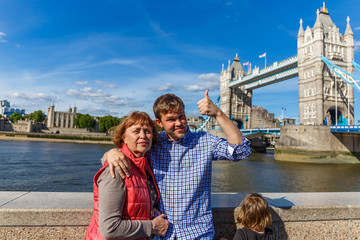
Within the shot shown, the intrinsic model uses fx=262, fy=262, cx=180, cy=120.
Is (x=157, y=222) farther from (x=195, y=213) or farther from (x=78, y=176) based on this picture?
(x=78, y=176)

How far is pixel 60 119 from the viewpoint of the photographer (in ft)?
217

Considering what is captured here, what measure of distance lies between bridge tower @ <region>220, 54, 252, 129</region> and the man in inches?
1538

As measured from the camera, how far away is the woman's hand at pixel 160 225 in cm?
125

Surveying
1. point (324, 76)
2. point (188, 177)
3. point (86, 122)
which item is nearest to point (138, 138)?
point (188, 177)

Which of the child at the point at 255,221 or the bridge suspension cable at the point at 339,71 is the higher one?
the bridge suspension cable at the point at 339,71

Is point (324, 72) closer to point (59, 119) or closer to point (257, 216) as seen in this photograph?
point (257, 216)

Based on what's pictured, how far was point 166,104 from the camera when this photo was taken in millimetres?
1454

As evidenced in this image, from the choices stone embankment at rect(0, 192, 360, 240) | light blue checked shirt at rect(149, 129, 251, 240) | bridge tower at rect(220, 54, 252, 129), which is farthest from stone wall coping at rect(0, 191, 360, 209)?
bridge tower at rect(220, 54, 252, 129)

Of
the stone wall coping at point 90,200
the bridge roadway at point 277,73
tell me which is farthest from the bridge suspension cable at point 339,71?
the stone wall coping at point 90,200

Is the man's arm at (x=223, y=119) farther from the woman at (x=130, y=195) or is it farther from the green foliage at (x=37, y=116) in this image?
the green foliage at (x=37, y=116)

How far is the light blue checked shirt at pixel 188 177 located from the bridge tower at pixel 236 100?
128ft

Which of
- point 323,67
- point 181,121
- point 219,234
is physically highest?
point 323,67

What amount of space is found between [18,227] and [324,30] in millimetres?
28660

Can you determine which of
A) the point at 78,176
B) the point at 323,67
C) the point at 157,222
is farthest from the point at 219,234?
the point at 323,67
